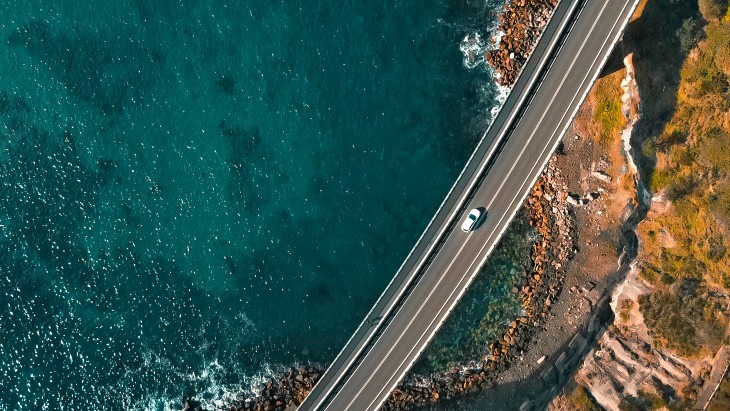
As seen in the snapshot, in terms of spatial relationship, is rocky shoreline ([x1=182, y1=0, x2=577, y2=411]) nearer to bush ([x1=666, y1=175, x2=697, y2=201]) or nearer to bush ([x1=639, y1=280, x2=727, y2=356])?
bush ([x1=639, y1=280, x2=727, y2=356])

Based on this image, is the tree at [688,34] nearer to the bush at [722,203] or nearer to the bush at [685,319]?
the bush at [722,203]

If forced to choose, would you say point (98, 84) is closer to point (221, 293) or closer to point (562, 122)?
point (221, 293)

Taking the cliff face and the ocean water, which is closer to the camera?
the cliff face

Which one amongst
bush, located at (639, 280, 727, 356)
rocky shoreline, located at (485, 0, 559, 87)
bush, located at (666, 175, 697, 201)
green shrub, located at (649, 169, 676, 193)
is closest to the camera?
bush, located at (639, 280, 727, 356)

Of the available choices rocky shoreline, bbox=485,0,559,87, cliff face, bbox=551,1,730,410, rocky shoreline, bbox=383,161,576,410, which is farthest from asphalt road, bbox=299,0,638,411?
cliff face, bbox=551,1,730,410

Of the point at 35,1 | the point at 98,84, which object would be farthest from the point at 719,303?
the point at 35,1

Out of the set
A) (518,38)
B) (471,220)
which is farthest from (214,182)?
(518,38)
